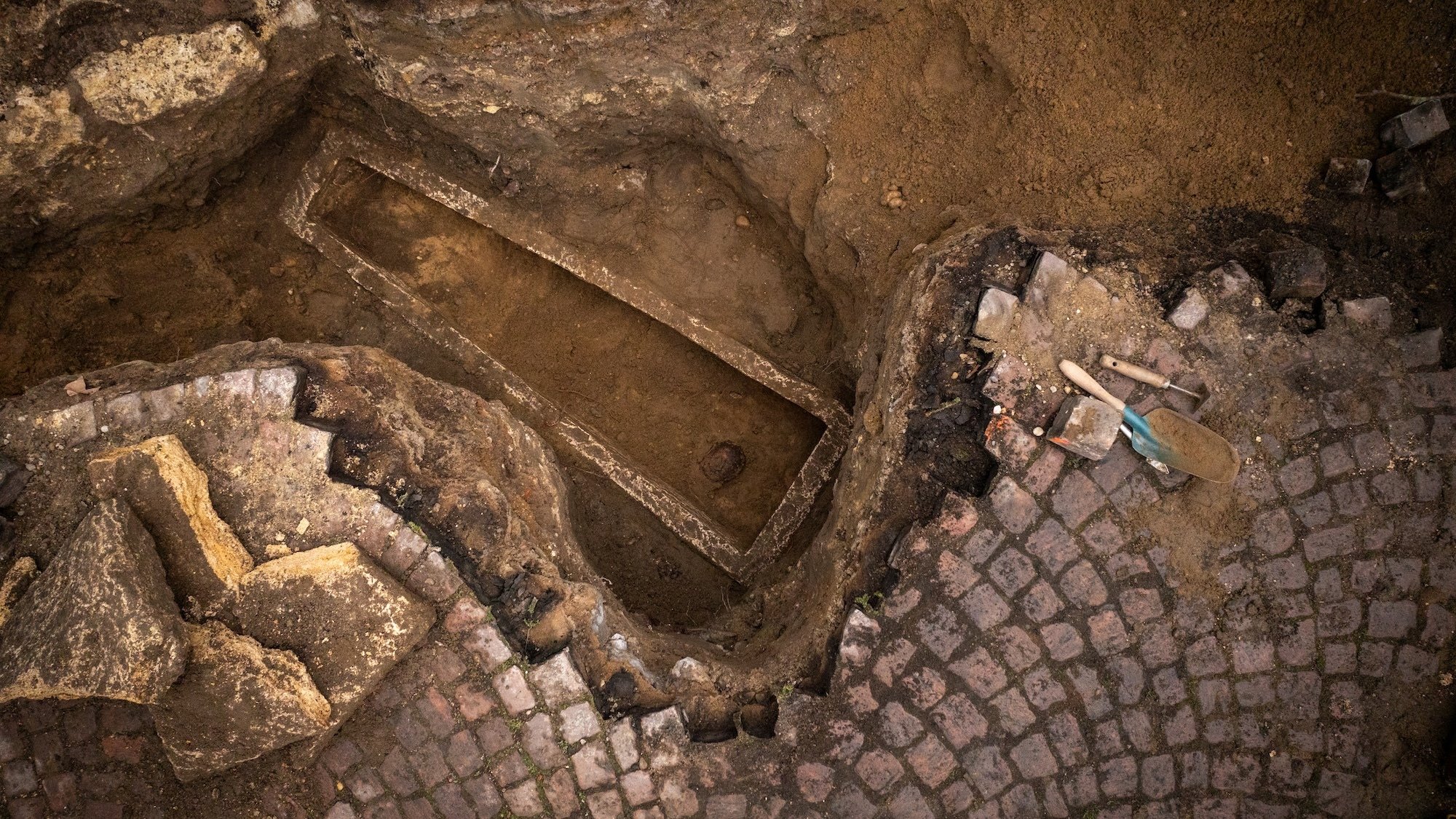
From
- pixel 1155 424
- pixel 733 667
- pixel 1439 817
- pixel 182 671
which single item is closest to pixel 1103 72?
pixel 1155 424

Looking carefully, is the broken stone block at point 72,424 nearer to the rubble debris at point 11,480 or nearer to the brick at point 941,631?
the rubble debris at point 11,480

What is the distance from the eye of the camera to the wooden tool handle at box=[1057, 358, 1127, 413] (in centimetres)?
344

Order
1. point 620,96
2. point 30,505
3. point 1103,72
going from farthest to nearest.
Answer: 1. point 620,96
2. point 1103,72
3. point 30,505

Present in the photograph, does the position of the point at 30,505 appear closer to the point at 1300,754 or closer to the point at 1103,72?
the point at 1103,72

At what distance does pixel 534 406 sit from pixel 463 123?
4.95ft

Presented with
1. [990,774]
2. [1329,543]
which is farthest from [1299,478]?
[990,774]

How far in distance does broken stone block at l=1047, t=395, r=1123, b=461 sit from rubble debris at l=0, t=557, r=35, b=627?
398 cm

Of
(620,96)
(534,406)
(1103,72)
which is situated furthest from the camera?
(534,406)

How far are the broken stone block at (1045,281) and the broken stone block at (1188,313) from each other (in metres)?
0.45

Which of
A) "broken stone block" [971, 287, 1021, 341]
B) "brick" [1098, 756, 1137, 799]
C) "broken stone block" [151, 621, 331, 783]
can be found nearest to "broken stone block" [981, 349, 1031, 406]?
"broken stone block" [971, 287, 1021, 341]

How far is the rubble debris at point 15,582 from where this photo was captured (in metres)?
3.17

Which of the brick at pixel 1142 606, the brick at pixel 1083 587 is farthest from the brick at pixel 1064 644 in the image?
the brick at pixel 1142 606

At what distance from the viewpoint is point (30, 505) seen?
131 inches

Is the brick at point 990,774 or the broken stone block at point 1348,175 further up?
the broken stone block at point 1348,175
